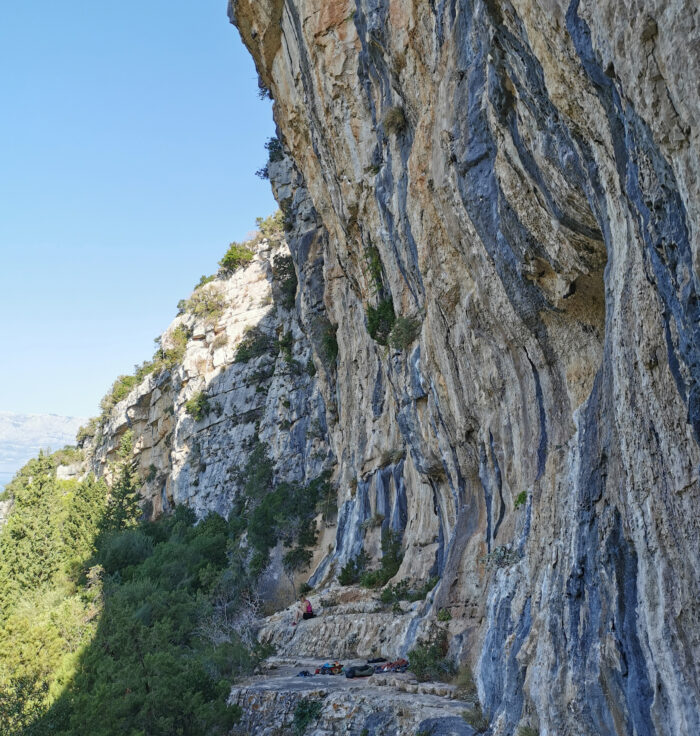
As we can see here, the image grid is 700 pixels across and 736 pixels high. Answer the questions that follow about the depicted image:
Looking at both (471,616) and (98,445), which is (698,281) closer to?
(471,616)

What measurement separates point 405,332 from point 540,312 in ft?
25.1

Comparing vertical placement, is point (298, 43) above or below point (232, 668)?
above

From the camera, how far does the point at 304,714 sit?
12.7m

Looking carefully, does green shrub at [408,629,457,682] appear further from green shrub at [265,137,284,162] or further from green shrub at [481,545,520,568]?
green shrub at [265,137,284,162]

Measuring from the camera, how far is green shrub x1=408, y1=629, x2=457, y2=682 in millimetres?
12633

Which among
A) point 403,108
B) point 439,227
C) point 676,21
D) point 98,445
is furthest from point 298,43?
point 98,445

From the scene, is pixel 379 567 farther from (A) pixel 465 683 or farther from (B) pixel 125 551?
(B) pixel 125 551

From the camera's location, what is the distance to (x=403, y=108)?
55.2 feet

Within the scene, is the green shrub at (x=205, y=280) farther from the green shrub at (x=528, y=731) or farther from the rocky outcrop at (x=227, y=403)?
the green shrub at (x=528, y=731)

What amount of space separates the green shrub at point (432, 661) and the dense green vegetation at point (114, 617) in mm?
4002

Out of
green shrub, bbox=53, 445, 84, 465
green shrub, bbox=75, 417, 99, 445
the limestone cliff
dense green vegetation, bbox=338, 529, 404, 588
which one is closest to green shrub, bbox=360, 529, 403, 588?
dense green vegetation, bbox=338, 529, 404, 588

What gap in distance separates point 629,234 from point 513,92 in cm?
370

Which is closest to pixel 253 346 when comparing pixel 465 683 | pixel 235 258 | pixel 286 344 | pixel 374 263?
pixel 286 344

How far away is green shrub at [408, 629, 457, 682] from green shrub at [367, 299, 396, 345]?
35.0 feet
